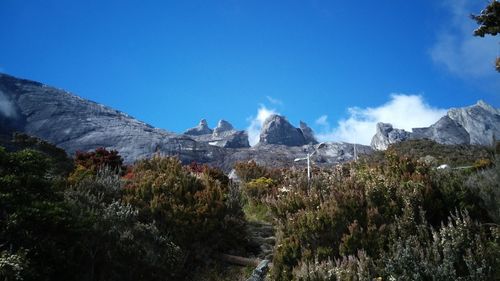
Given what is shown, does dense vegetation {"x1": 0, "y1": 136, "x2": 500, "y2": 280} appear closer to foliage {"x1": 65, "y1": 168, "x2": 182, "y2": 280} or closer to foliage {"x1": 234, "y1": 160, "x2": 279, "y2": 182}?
foliage {"x1": 65, "y1": 168, "x2": 182, "y2": 280}

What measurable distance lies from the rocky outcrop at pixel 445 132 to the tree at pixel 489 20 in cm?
13056

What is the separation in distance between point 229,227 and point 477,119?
16548 cm

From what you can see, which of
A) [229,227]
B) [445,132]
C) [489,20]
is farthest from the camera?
[445,132]

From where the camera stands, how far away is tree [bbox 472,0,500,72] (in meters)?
10.2

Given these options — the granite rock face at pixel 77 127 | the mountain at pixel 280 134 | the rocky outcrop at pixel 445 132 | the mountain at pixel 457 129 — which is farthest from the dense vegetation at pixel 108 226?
the mountain at pixel 280 134

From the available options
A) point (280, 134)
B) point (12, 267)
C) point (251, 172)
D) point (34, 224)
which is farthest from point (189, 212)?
point (280, 134)

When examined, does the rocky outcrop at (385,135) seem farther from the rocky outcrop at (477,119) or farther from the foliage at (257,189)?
the foliage at (257,189)

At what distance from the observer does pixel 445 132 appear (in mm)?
137750

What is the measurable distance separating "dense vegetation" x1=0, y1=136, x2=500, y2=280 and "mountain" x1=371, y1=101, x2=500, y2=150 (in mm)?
130447

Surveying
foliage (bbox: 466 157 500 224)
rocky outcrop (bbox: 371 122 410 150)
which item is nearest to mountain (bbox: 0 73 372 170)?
rocky outcrop (bbox: 371 122 410 150)

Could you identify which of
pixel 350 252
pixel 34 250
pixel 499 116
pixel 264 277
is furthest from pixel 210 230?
pixel 499 116

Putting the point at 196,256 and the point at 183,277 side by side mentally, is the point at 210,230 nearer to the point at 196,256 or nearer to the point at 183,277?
the point at 196,256

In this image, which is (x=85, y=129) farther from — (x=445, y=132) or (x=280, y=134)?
(x=445, y=132)

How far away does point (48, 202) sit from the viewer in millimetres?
6168
